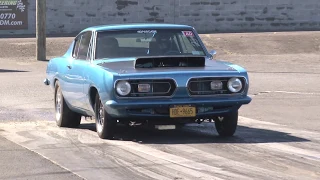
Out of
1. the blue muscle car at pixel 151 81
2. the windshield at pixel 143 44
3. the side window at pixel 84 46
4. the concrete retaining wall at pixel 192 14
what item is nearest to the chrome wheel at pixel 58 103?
the blue muscle car at pixel 151 81

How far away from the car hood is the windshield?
313 mm

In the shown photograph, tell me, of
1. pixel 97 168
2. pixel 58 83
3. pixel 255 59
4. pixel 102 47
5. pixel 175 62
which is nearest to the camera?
pixel 97 168

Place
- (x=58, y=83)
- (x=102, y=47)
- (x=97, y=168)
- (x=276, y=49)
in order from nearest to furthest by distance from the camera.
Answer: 1. (x=97, y=168)
2. (x=102, y=47)
3. (x=58, y=83)
4. (x=276, y=49)

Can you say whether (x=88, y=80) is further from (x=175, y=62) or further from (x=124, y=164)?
(x=124, y=164)

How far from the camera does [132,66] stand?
10.2m

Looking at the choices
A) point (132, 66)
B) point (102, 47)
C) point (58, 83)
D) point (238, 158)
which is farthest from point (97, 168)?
point (58, 83)

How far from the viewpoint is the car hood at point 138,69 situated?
9.83 metres

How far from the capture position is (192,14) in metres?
35.9

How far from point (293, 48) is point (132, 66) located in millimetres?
20754

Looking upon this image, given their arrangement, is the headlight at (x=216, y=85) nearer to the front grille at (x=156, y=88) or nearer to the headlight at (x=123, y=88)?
the front grille at (x=156, y=88)

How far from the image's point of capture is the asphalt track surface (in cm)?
799

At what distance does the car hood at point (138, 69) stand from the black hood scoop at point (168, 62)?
0.09 metres

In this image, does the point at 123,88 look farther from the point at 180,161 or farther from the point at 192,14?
the point at 192,14

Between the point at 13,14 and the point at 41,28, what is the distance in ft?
25.9
